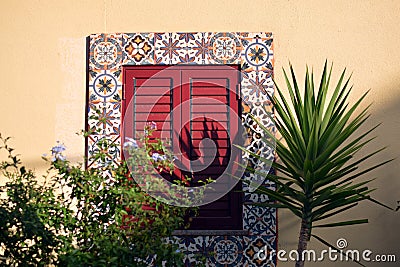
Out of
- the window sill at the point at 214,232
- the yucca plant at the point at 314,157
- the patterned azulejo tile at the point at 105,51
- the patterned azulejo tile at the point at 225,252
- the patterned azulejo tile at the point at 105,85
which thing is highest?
the patterned azulejo tile at the point at 105,51

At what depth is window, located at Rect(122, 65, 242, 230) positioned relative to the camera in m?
5.54

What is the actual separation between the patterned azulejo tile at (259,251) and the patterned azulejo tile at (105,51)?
5.21 feet

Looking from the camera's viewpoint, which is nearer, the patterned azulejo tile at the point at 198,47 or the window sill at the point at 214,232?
the window sill at the point at 214,232

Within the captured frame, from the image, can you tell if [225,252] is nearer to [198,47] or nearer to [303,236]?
[303,236]

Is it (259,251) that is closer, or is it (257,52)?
(259,251)

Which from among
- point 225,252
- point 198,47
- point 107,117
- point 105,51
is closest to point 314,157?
point 225,252

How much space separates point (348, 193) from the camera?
4.96 metres

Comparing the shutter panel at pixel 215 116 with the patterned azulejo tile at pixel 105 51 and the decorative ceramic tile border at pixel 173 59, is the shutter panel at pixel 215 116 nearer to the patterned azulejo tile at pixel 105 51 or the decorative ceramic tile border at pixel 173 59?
the decorative ceramic tile border at pixel 173 59

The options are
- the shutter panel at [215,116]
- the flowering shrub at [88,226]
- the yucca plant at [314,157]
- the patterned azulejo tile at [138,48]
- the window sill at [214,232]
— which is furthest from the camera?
the patterned azulejo tile at [138,48]

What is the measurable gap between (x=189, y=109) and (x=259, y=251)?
3.71 ft

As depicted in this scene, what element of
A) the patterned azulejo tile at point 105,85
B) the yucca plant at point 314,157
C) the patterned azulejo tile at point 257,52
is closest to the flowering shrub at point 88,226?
the yucca plant at point 314,157

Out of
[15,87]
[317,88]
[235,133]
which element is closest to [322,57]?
[317,88]

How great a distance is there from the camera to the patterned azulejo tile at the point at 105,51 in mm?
5605

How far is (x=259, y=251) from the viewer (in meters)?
5.42
